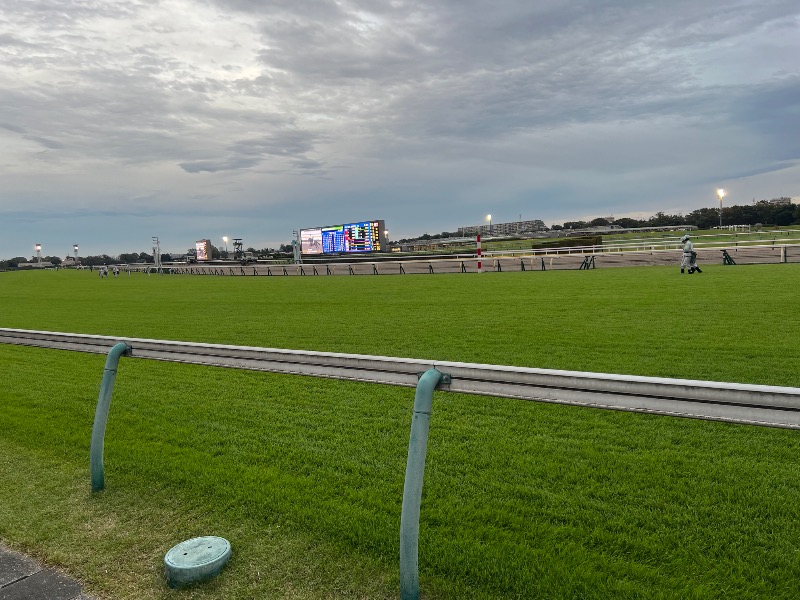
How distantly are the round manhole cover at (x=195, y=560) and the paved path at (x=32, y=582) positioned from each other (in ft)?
1.22

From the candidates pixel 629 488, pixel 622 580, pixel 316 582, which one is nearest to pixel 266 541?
pixel 316 582

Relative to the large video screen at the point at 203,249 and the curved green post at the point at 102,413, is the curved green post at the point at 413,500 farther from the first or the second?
the large video screen at the point at 203,249

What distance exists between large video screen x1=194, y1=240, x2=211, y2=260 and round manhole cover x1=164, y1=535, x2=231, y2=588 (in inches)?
Answer: 3777

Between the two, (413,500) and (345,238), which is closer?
(413,500)

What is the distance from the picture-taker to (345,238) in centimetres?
6438

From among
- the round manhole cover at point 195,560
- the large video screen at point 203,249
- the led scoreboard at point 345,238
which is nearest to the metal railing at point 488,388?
the round manhole cover at point 195,560

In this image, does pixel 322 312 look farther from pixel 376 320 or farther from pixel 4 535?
pixel 4 535

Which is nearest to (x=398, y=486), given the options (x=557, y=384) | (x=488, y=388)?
(x=488, y=388)

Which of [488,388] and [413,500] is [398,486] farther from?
[488,388]

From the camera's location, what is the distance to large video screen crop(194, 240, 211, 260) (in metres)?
93.4

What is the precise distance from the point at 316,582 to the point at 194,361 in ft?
4.92

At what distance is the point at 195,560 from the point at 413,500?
1.19m

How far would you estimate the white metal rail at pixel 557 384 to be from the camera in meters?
1.83

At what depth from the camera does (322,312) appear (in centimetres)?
1390
